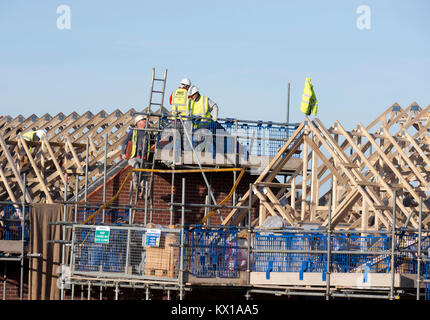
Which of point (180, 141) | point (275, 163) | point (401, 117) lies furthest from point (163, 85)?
point (401, 117)

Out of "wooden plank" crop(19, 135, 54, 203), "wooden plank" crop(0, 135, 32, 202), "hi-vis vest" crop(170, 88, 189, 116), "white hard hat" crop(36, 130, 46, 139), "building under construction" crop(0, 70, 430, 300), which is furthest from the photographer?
"white hard hat" crop(36, 130, 46, 139)

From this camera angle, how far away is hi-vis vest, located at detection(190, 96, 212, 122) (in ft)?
94.6

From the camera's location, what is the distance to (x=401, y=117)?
3334 centimetres

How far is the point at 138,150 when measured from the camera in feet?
94.2

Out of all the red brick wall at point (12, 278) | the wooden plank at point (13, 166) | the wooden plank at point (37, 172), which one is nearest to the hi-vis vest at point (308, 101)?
the wooden plank at point (37, 172)

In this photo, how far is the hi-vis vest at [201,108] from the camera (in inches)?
1136

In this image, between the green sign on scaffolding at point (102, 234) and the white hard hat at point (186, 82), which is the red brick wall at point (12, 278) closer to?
the green sign on scaffolding at point (102, 234)

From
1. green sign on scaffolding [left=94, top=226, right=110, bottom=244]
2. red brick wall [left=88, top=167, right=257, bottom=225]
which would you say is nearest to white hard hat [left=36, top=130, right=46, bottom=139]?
red brick wall [left=88, top=167, right=257, bottom=225]

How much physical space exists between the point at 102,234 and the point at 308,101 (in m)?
6.59

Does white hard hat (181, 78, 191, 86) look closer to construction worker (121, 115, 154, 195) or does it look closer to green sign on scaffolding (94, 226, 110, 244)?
construction worker (121, 115, 154, 195)

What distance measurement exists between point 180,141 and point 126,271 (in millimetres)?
4871

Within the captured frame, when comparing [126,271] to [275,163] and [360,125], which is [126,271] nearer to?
[275,163]

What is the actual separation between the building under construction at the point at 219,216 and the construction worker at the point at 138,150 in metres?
0.20

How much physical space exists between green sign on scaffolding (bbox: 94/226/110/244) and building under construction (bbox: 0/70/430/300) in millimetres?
33
